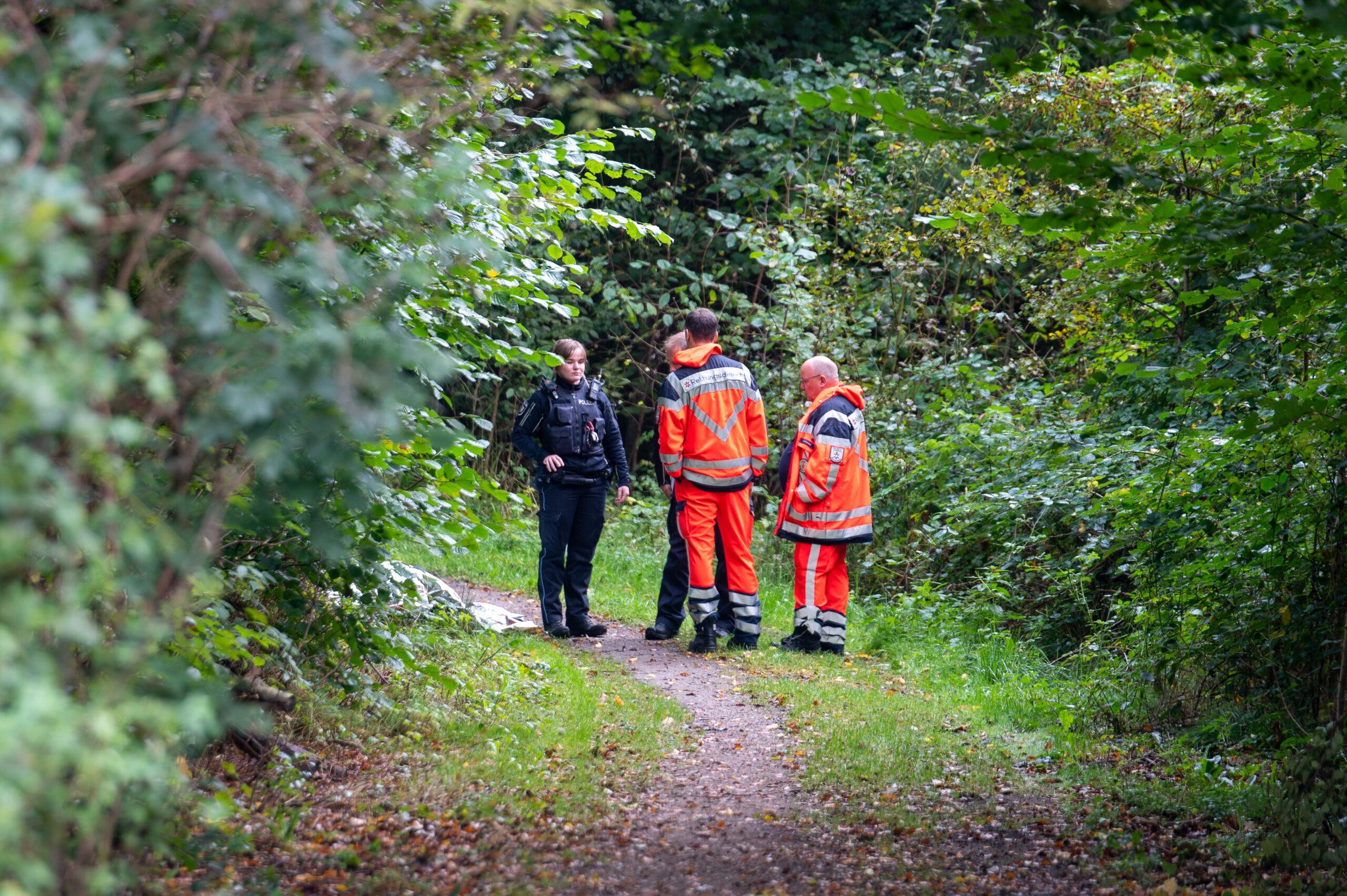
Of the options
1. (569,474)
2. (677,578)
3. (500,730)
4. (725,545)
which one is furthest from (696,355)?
(500,730)

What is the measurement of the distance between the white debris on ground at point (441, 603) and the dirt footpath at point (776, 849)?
1.52 meters

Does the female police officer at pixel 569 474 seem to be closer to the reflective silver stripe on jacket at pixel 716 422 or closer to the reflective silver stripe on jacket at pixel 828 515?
the reflective silver stripe on jacket at pixel 716 422

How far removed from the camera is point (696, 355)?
8109 mm

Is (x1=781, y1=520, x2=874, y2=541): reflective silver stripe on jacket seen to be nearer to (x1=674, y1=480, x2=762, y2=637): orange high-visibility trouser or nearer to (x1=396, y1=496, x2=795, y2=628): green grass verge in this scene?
(x1=674, y1=480, x2=762, y2=637): orange high-visibility trouser

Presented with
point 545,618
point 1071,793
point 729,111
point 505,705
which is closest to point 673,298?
point 729,111

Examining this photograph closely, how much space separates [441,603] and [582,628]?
3082mm

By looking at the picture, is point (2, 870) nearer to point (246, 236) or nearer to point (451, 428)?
point (246, 236)

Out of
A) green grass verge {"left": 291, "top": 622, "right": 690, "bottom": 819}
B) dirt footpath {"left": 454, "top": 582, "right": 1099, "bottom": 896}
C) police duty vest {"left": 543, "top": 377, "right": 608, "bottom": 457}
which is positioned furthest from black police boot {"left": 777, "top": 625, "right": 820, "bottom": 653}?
dirt footpath {"left": 454, "top": 582, "right": 1099, "bottom": 896}

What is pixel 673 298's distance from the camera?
15227 mm

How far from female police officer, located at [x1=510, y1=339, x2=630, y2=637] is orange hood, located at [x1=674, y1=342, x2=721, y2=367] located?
2.65 ft

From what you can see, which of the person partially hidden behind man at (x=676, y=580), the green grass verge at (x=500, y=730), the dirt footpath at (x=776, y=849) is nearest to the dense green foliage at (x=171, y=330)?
the green grass verge at (x=500, y=730)

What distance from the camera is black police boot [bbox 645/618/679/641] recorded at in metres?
8.60

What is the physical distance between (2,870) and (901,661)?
22.7 feet

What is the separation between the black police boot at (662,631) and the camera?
8.60m
